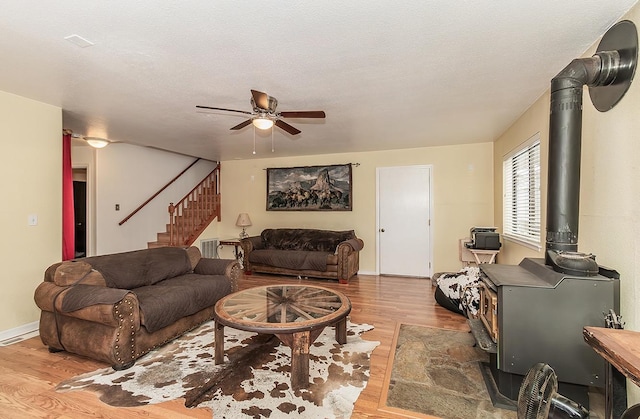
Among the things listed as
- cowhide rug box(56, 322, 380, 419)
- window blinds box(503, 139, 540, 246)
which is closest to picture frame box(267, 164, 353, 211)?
window blinds box(503, 139, 540, 246)

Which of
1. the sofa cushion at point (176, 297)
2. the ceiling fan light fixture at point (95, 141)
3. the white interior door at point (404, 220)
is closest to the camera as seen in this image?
the sofa cushion at point (176, 297)

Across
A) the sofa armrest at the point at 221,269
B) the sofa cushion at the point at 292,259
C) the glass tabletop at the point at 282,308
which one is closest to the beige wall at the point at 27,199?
the sofa armrest at the point at 221,269

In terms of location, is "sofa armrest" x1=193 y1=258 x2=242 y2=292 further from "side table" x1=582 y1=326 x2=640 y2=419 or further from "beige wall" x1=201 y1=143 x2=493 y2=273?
"side table" x1=582 y1=326 x2=640 y2=419

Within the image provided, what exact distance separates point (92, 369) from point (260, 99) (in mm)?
2502

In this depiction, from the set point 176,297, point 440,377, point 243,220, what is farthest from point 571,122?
point 243,220

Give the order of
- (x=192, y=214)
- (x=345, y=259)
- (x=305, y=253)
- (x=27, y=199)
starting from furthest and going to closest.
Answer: (x=192, y=214), (x=305, y=253), (x=345, y=259), (x=27, y=199)

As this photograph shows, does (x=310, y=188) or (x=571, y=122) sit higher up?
(x=571, y=122)

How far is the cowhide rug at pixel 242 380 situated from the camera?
186cm

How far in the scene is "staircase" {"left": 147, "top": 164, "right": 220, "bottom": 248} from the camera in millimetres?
5832

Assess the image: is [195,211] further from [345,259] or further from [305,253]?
[345,259]

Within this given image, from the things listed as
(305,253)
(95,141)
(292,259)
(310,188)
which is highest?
(95,141)

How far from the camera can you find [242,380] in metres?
2.12

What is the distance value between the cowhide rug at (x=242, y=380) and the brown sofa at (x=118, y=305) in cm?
19

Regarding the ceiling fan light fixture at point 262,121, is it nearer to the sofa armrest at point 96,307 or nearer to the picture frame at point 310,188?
the sofa armrest at point 96,307
